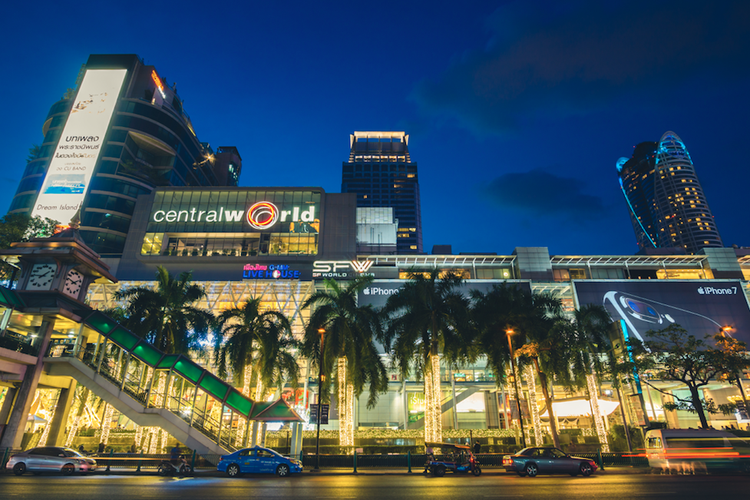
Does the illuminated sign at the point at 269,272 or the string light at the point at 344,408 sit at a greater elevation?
the illuminated sign at the point at 269,272

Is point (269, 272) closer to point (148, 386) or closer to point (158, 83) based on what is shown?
point (148, 386)

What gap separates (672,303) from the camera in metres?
66.1

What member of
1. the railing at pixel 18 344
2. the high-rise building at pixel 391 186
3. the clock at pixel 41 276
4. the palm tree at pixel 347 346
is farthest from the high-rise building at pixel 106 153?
the high-rise building at pixel 391 186

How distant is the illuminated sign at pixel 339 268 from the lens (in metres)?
64.9

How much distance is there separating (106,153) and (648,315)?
104902 mm

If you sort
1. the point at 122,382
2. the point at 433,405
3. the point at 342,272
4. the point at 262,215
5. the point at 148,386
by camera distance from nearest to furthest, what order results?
→ the point at 122,382 → the point at 148,386 → the point at 433,405 → the point at 342,272 → the point at 262,215

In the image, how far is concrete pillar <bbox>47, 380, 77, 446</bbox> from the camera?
25.8 meters

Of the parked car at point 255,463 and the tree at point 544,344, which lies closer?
the parked car at point 255,463

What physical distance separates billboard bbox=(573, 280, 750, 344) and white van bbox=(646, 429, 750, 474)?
4657 cm

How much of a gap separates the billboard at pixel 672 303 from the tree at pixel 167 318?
190ft

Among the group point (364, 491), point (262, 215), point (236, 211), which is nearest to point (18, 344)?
point (364, 491)

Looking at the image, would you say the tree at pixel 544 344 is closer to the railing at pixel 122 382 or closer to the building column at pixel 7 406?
the railing at pixel 122 382

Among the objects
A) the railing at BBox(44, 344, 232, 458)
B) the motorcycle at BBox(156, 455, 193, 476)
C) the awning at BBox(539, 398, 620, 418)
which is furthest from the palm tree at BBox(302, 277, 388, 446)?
the awning at BBox(539, 398, 620, 418)

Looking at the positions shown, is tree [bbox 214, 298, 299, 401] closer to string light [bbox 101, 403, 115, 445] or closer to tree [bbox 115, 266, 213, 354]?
tree [bbox 115, 266, 213, 354]
